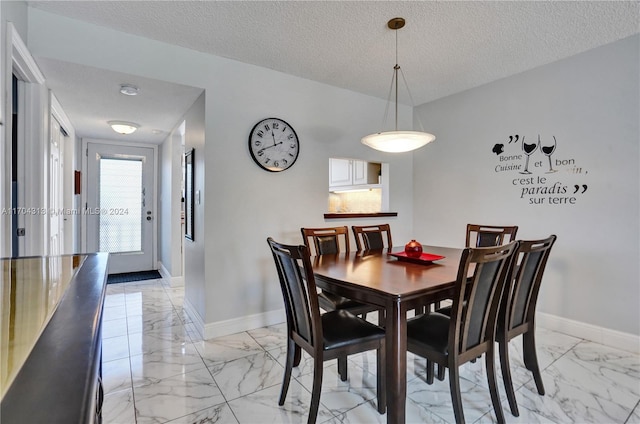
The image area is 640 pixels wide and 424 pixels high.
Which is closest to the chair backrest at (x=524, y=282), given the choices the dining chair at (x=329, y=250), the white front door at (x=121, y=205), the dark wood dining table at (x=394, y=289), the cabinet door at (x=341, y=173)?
the dark wood dining table at (x=394, y=289)

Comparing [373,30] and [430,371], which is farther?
[373,30]

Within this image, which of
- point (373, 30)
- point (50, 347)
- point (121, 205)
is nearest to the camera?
point (50, 347)

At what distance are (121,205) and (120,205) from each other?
0.01 metres

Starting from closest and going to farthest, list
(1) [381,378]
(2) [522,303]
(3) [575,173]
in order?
(1) [381,378] < (2) [522,303] < (3) [575,173]

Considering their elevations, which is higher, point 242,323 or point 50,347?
point 50,347

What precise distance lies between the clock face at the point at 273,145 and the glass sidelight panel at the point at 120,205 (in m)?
3.31

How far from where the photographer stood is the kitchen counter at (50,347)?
38cm

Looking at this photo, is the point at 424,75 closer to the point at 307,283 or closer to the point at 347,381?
the point at 307,283

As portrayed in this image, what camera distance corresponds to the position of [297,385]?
2.03 m

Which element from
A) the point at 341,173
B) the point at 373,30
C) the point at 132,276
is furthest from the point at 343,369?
the point at 132,276

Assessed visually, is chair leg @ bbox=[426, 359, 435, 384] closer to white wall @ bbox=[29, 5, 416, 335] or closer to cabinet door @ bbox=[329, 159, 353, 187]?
white wall @ bbox=[29, 5, 416, 335]

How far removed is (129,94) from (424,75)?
283 cm

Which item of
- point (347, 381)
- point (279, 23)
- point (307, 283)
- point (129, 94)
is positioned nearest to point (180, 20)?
point (279, 23)

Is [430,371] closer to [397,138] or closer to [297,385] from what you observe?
[297,385]
